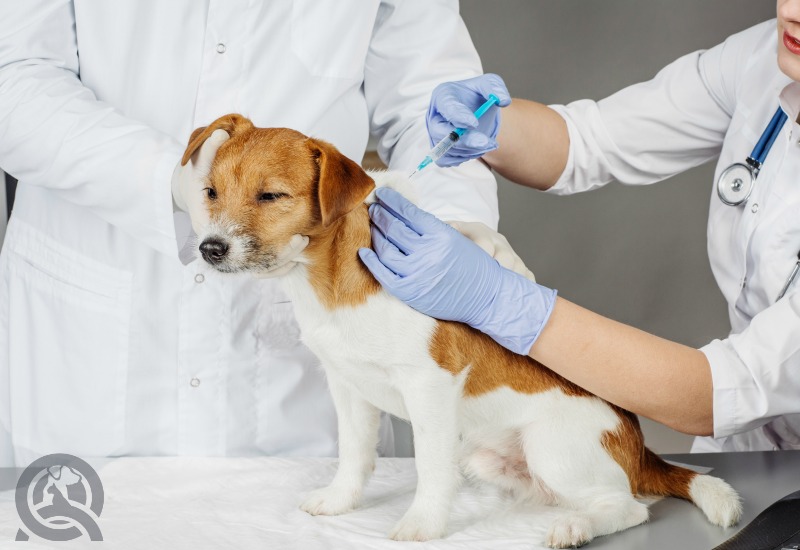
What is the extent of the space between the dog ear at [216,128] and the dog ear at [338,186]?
0.44 feet

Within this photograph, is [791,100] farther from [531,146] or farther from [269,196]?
[269,196]

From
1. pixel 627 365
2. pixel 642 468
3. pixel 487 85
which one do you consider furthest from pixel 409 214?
pixel 642 468

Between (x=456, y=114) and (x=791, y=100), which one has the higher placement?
(x=791, y=100)

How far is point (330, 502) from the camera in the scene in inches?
52.9

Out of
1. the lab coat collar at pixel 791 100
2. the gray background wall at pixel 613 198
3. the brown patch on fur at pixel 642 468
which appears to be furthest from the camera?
the gray background wall at pixel 613 198

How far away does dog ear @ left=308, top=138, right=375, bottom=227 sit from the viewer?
3.82ft

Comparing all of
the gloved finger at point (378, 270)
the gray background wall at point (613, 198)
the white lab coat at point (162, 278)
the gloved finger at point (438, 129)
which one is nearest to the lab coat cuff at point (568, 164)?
the white lab coat at point (162, 278)

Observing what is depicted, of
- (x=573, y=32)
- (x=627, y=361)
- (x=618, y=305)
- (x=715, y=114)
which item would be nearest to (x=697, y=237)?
(x=618, y=305)

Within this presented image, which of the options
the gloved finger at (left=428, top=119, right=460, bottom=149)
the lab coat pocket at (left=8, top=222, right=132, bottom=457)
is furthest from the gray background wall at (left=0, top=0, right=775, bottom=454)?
the lab coat pocket at (left=8, top=222, right=132, bottom=457)

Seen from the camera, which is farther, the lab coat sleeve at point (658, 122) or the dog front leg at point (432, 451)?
the lab coat sleeve at point (658, 122)

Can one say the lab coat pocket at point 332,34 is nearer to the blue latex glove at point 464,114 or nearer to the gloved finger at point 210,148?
the blue latex glove at point 464,114

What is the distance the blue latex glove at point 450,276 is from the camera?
1275 millimetres

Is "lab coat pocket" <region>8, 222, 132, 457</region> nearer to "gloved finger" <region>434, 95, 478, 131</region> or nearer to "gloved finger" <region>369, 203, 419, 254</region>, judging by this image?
"gloved finger" <region>369, 203, 419, 254</region>

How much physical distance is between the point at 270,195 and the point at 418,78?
580 millimetres
